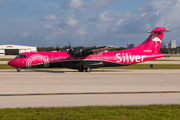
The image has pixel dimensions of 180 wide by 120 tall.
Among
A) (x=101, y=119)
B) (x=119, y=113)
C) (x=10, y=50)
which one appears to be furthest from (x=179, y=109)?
(x=10, y=50)

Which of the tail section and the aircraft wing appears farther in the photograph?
the tail section

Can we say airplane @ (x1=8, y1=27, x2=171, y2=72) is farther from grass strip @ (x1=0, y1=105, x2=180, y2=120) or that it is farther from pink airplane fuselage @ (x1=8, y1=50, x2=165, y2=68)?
grass strip @ (x1=0, y1=105, x2=180, y2=120)

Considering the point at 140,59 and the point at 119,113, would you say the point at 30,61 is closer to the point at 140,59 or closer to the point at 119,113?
the point at 140,59

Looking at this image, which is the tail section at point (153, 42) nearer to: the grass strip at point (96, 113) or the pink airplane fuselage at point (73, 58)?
the pink airplane fuselage at point (73, 58)

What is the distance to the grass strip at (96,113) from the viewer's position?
7.98m

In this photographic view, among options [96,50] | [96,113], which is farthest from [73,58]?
[96,113]

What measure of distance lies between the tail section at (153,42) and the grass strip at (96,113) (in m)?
23.6

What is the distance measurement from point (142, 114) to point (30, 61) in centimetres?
2372

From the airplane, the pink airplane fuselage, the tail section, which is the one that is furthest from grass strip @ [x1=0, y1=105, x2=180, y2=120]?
the tail section

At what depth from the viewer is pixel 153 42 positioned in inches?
1283

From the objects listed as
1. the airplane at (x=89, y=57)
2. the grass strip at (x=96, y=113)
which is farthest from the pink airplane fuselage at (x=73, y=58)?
the grass strip at (x=96, y=113)

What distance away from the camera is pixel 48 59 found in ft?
98.4

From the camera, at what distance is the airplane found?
2967 centimetres

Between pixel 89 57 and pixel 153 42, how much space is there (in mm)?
10440
